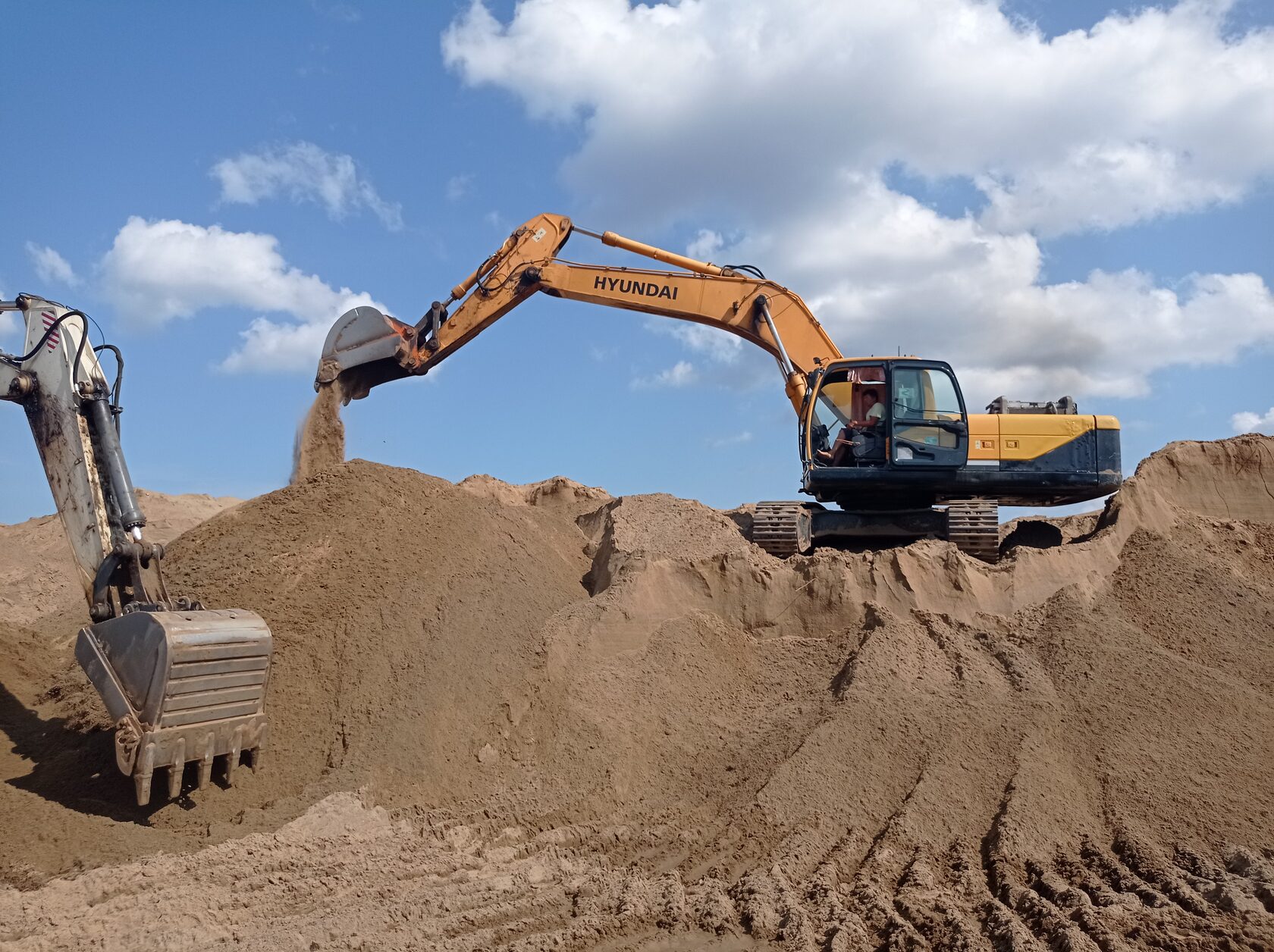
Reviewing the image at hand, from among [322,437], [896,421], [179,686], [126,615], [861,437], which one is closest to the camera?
[179,686]

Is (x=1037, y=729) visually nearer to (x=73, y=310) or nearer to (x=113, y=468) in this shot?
(x=113, y=468)

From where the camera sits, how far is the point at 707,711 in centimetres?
791

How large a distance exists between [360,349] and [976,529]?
22.6 ft

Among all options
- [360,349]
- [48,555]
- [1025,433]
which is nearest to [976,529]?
[1025,433]

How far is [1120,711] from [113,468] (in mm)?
7704

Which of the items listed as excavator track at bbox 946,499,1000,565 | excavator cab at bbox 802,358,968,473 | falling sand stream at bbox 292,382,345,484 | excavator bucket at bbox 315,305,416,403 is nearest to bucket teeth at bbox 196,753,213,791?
falling sand stream at bbox 292,382,345,484

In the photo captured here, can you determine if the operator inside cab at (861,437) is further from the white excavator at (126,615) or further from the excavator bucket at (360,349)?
the white excavator at (126,615)

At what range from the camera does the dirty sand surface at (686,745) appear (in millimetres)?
5164

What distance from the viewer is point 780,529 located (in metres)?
9.91

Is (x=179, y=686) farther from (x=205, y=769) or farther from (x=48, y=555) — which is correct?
(x=48, y=555)

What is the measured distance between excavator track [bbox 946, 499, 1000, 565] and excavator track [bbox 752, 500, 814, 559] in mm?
1526

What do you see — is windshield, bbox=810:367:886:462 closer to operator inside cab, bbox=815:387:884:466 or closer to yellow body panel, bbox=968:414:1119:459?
operator inside cab, bbox=815:387:884:466

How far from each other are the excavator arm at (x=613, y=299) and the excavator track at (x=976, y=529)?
7.33 ft

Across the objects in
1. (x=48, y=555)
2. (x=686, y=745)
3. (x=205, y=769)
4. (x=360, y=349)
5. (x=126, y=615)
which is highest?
(x=360, y=349)
